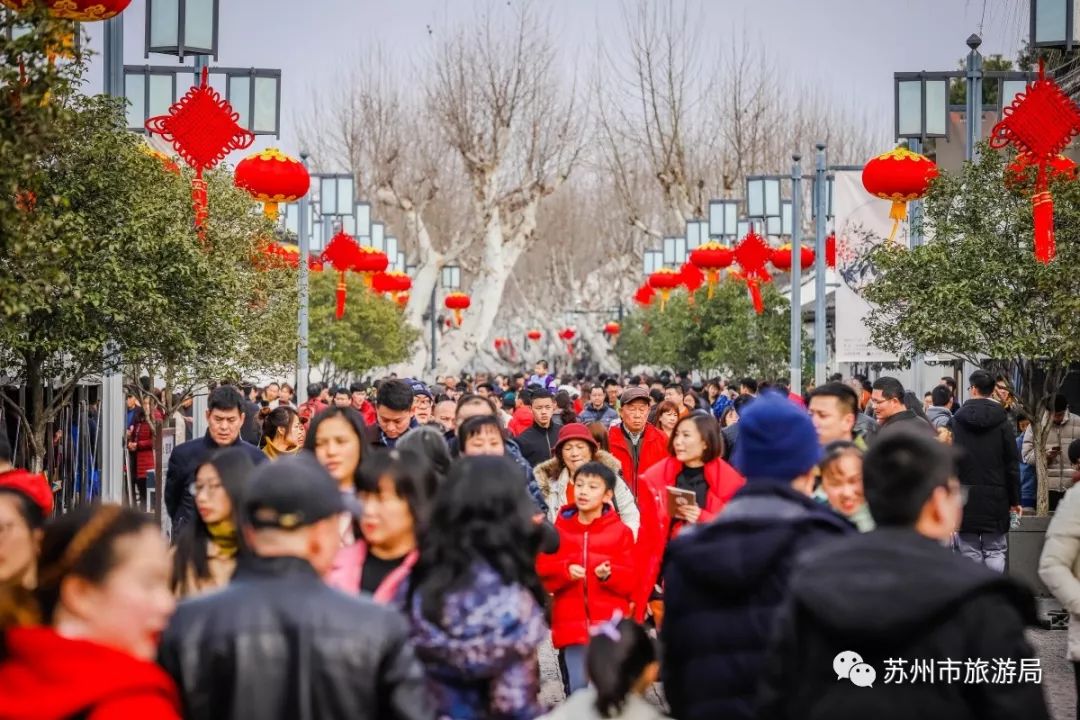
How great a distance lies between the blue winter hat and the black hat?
142cm

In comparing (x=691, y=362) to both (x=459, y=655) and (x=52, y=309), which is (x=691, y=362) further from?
(x=459, y=655)

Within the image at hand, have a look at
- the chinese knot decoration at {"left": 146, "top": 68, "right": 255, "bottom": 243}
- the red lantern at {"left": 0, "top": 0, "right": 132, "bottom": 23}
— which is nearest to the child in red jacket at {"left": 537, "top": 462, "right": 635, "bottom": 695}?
the red lantern at {"left": 0, "top": 0, "right": 132, "bottom": 23}

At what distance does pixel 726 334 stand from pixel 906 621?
29374mm

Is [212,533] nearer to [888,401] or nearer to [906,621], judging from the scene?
[906,621]

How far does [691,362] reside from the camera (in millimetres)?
38438

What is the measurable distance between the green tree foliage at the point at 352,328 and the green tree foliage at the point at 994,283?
21.3m

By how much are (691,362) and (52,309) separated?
91.0ft

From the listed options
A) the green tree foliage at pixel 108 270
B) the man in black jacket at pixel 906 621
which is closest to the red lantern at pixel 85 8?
the green tree foliage at pixel 108 270

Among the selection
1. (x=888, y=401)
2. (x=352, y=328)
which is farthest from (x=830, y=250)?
(x=888, y=401)

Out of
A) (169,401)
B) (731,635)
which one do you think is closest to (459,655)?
(731,635)

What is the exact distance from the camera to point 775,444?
4.80m

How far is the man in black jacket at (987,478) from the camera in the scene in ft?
37.6

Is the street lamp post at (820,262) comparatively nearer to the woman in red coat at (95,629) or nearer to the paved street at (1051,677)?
the paved street at (1051,677)

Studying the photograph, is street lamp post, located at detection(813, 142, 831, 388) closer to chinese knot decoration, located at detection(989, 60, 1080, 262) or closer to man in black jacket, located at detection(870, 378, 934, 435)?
chinese knot decoration, located at detection(989, 60, 1080, 262)
